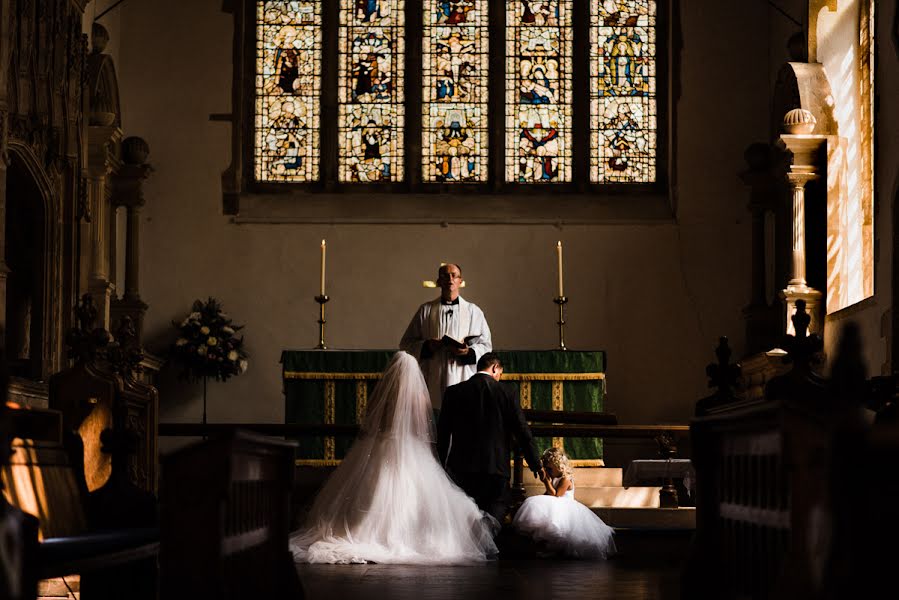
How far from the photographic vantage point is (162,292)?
1423 cm

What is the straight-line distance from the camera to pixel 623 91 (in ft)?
48.6

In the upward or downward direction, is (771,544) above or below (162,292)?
below

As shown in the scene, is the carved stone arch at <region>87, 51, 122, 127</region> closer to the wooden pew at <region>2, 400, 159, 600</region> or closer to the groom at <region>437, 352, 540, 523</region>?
the groom at <region>437, 352, 540, 523</region>

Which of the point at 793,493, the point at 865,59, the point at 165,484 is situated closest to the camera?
the point at 793,493

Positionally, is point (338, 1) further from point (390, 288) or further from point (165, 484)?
point (165, 484)

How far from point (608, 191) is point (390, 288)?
2573mm

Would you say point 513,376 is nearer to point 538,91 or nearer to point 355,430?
point 355,430

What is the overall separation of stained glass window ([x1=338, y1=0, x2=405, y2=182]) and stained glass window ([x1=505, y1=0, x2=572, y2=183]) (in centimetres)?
121

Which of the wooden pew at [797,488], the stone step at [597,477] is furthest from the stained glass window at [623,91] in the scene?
the wooden pew at [797,488]

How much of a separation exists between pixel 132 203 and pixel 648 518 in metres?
6.49

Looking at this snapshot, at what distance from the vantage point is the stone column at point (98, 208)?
12.4 m

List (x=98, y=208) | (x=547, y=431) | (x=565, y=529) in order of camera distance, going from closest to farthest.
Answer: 1. (x=565, y=529)
2. (x=547, y=431)
3. (x=98, y=208)

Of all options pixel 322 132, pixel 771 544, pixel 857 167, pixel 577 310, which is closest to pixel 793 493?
pixel 771 544

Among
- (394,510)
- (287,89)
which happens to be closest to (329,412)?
(394,510)
